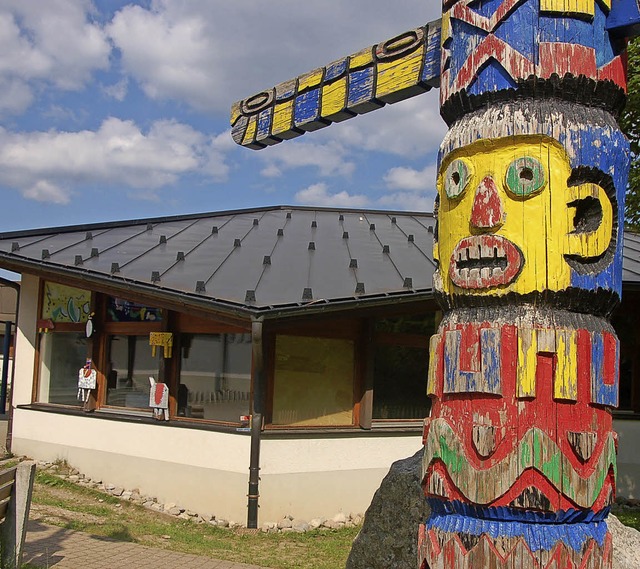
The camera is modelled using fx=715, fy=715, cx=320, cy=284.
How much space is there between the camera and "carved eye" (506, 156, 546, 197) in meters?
3.09

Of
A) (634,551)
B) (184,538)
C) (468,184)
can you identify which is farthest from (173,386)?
(468,184)

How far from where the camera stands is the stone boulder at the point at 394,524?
5824mm

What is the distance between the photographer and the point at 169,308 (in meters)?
10.6

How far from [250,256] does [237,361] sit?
2.01 m

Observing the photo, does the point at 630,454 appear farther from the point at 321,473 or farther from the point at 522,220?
the point at 522,220

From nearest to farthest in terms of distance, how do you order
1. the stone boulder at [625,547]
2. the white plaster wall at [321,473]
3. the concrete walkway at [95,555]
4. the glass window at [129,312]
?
the stone boulder at [625,547]
the concrete walkway at [95,555]
the white plaster wall at [321,473]
the glass window at [129,312]

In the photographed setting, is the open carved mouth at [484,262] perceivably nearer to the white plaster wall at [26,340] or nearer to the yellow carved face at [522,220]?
the yellow carved face at [522,220]

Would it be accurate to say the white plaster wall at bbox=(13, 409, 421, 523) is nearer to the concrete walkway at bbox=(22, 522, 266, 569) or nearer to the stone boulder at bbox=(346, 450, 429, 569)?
the concrete walkway at bbox=(22, 522, 266, 569)

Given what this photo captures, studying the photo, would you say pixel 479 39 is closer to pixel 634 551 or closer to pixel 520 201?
pixel 520 201

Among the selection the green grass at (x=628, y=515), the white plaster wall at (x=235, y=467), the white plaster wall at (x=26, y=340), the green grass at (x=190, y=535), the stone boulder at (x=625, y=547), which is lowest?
the green grass at (x=190, y=535)

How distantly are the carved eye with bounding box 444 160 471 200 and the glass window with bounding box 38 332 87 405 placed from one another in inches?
427

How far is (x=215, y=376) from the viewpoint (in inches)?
426

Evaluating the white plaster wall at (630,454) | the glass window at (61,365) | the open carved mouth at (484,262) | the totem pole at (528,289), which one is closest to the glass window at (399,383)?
the white plaster wall at (630,454)

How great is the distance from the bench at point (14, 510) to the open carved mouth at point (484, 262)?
503 cm
